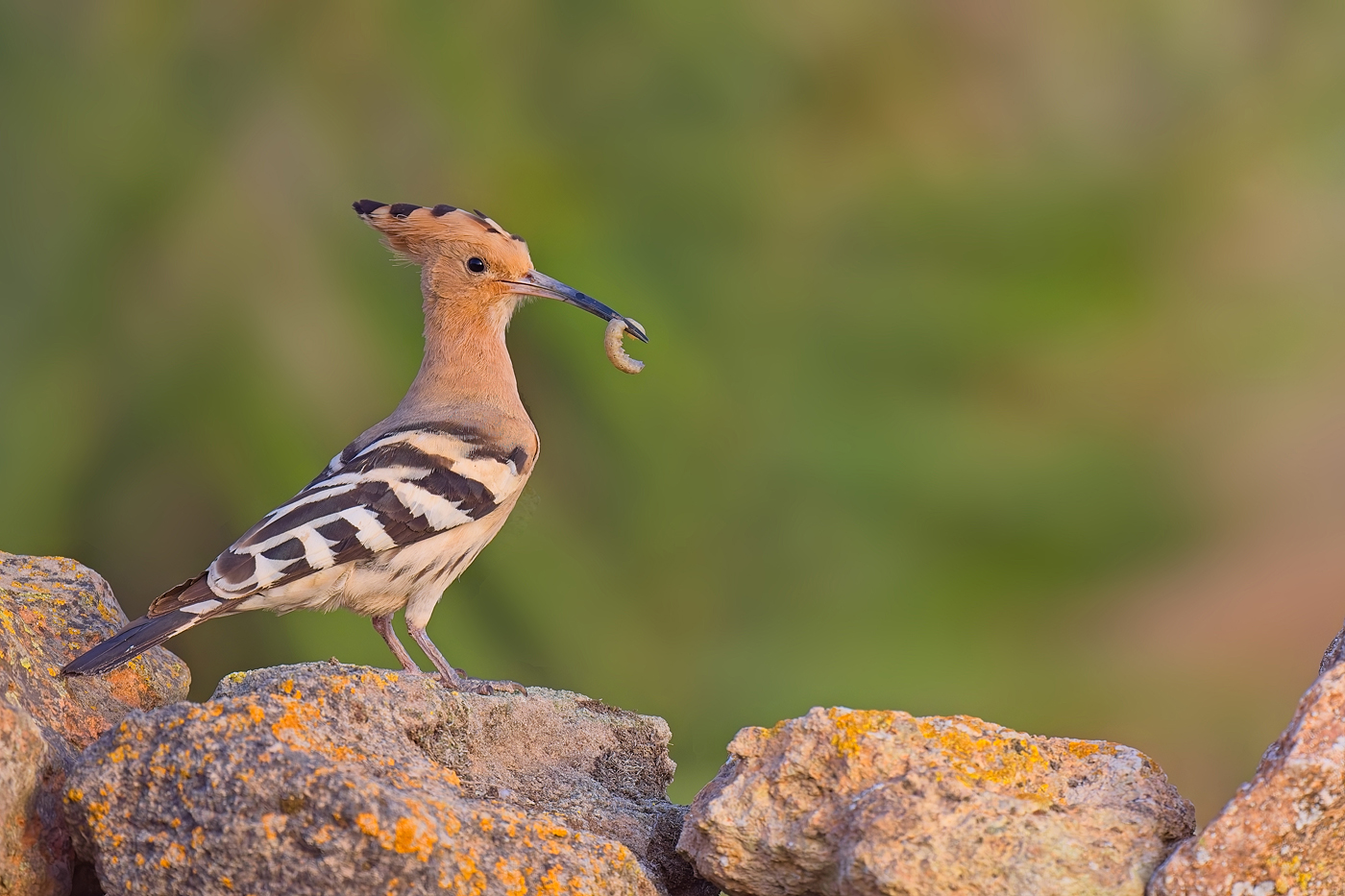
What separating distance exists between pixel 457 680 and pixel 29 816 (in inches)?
34.6

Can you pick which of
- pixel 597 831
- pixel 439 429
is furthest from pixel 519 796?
pixel 439 429

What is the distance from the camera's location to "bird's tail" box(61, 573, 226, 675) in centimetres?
198

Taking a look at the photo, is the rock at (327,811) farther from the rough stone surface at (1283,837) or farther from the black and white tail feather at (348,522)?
the rough stone surface at (1283,837)

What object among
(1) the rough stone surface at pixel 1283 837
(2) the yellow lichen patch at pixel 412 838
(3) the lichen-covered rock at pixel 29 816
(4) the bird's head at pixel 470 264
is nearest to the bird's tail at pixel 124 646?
(3) the lichen-covered rock at pixel 29 816

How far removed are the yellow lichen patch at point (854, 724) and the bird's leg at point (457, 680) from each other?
61 cm

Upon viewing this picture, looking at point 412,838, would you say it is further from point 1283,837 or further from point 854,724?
point 1283,837

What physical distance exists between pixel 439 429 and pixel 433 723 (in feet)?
3.42

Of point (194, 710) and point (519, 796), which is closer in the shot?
point (194, 710)

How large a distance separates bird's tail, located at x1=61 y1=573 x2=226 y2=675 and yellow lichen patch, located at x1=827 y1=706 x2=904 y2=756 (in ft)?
3.09

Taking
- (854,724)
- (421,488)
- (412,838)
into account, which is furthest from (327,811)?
(421,488)

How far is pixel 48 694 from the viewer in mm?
1956

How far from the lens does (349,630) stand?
4453 millimetres

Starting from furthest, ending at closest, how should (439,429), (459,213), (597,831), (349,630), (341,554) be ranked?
(349,630) < (459,213) < (439,429) < (341,554) < (597,831)

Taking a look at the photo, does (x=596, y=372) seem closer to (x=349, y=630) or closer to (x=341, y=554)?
(x=349, y=630)
